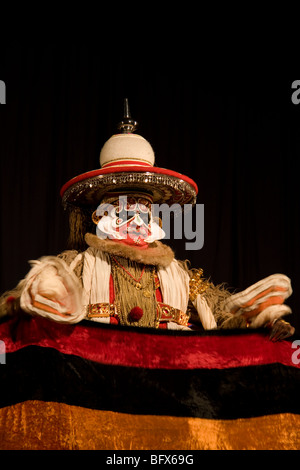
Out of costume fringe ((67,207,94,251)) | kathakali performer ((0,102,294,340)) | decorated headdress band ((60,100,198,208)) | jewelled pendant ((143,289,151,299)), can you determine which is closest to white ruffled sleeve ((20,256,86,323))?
kathakali performer ((0,102,294,340))

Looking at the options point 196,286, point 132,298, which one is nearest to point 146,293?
point 132,298

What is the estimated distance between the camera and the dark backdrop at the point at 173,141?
2.67 meters

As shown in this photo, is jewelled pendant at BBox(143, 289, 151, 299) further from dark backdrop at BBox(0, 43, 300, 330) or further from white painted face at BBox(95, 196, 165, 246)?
dark backdrop at BBox(0, 43, 300, 330)

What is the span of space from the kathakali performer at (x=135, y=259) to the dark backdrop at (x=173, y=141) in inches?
12.1

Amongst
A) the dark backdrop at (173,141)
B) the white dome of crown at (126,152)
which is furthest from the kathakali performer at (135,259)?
the dark backdrop at (173,141)

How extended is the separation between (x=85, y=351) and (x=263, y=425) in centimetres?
59

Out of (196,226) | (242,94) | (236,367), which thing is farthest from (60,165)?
(236,367)

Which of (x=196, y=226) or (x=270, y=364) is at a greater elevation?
(x=196, y=226)

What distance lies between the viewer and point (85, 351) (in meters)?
1.77

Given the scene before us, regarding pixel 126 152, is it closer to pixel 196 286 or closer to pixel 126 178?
pixel 126 178

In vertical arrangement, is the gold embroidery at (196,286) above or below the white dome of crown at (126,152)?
below

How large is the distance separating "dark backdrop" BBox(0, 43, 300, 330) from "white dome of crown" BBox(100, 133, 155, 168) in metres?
0.44

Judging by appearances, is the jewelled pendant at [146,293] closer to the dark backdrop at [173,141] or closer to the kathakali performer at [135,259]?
the kathakali performer at [135,259]

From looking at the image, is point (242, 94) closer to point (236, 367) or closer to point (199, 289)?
point (199, 289)
